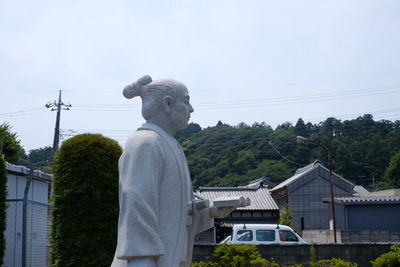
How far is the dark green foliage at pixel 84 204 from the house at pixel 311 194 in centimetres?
2495

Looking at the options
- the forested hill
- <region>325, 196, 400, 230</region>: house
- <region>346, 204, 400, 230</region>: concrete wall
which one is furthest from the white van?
the forested hill

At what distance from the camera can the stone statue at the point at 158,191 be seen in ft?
11.2

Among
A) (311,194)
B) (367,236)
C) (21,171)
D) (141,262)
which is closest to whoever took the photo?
(141,262)

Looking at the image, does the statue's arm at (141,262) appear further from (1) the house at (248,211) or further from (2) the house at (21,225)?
(1) the house at (248,211)

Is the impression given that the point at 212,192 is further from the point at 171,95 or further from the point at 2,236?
the point at 171,95

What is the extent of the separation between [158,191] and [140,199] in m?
0.24

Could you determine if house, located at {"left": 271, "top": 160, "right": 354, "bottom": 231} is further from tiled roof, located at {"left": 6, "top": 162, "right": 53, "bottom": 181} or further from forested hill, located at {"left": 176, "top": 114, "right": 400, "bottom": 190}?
tiled roof, located at {"left": 6, "top": 162, "right": 53, "bottom": 181}

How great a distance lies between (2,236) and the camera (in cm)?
907

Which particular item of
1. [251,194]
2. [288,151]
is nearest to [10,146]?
[251,194]

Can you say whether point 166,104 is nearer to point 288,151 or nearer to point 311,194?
point 311,194

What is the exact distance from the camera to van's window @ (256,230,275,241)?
1514 cm

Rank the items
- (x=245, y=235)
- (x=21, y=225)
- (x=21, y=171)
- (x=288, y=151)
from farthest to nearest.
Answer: (x=288, y=151) → (x=245, y=235) → (x=21, y=171) → (x=21, y=225)

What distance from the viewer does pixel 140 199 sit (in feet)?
11.3

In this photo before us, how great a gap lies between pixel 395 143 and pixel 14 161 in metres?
38.7
